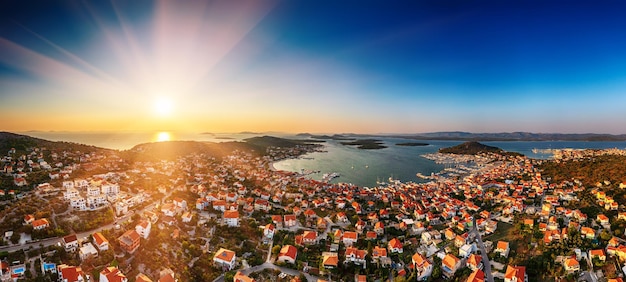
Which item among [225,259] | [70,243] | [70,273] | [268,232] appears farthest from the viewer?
[268,232]

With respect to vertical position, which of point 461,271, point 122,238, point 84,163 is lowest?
point 461,271

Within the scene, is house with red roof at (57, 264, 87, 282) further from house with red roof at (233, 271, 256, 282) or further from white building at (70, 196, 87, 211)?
white building at (70, 196, 87, 211)

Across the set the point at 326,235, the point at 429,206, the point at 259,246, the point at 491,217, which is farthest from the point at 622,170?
the point at 259,246

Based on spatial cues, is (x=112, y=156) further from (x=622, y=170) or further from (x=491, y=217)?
(x=622, y=170)

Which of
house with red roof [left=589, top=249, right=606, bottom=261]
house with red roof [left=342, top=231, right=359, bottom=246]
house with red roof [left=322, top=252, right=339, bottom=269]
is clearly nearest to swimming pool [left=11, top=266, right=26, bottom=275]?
house with red roof [left=322, top=252, right=339, bottom=269]

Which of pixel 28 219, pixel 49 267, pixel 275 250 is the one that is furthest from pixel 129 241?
pixel 275 250

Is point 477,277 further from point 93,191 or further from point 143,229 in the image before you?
point 93,191

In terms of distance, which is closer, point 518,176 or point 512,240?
point 512,240

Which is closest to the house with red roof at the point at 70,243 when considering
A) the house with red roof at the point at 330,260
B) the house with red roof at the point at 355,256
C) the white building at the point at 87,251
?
the white building at the point at 87,251
